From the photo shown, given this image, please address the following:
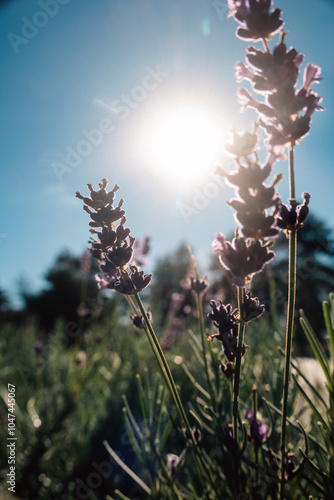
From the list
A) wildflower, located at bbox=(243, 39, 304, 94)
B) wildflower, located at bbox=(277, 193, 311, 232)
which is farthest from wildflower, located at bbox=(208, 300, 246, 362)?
wildflower, located at bbox=(243, 39, 304, 94)

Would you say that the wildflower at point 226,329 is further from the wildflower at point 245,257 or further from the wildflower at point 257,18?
the wildflower at point 257,18

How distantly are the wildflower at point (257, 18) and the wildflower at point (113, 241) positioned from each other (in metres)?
0.33

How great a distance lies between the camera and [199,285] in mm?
710

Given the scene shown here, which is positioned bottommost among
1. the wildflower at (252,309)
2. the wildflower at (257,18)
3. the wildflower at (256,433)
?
the wildflower at (256,433)

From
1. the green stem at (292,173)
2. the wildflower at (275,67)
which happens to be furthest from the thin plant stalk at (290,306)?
the wildflower at (275,67)

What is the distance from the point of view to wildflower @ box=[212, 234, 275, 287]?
0.37 m

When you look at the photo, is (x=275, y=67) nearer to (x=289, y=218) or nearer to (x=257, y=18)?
(x=257, y=18)

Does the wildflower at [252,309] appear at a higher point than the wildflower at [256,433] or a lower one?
higher

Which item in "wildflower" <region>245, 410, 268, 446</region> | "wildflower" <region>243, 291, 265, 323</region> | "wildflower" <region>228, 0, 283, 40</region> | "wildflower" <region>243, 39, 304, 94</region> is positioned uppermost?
"wildflower" <region>228, 0, 283, 40</region>

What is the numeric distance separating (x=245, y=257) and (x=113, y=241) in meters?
0.21

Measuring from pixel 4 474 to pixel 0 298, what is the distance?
1747cm

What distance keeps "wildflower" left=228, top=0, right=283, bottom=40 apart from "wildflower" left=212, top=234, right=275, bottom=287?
0.33 m

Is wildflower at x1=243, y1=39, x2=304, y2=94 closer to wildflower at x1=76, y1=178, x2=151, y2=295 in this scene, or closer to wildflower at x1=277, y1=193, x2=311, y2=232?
wildflower at x1=277, y1=193, x2=311, y2=232

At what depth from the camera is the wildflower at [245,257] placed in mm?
368
